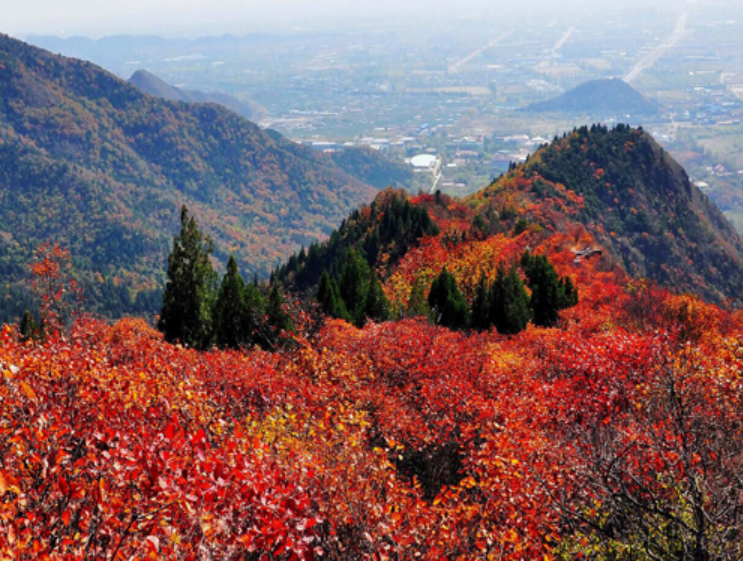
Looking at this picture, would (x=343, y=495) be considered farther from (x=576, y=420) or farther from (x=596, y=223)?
(x=596, y=223)

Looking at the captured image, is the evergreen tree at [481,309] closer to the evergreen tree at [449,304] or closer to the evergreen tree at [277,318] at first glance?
the evergreen tree at [449,304]

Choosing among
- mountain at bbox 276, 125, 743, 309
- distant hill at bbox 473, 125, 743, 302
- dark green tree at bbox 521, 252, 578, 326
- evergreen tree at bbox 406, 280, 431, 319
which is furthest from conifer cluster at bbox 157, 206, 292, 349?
distant hill at bbox 473, 125, 743, 302

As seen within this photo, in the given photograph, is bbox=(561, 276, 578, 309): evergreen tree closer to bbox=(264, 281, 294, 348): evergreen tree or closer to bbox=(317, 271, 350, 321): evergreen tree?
bbox=(317, 271, 350, 321): evergreen tree

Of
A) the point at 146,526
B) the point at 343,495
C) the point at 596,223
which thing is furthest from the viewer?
the point at 596,223

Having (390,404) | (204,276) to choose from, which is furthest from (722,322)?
(204,276)

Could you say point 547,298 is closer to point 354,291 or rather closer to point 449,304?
point 449,304

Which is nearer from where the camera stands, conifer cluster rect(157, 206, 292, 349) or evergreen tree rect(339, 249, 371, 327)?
conifer cluster rect(157, 206, 292, 349)
